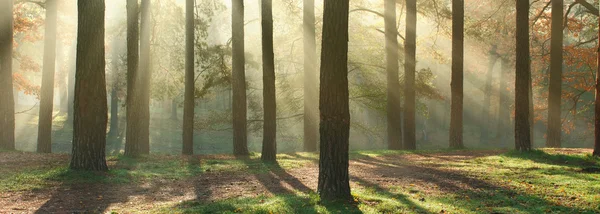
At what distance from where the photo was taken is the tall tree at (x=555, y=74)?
21.2 meters

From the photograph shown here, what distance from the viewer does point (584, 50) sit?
25.7m

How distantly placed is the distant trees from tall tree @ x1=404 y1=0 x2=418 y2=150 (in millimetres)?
544

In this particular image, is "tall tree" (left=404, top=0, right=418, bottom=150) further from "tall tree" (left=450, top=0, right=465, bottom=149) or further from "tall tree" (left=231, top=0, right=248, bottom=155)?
"tall tree" (left=231, top=0, right=248, bottom=155)

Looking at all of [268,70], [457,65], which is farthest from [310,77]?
[268,70]

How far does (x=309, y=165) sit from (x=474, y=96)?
143ft

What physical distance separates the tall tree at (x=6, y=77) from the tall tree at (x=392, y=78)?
14.8m

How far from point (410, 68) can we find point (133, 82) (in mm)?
11223

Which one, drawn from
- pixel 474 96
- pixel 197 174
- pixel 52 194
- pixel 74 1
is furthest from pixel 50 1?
pixel 474 96

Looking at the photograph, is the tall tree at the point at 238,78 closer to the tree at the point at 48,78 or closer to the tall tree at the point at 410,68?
the tall tree at the point at 410,68

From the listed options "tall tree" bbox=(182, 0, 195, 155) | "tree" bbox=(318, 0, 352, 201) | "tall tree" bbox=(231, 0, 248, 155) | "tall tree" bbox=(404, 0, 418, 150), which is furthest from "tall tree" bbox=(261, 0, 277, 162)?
"tall tree" bbox=(404, 0, 418, 150)

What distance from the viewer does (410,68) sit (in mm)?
21953

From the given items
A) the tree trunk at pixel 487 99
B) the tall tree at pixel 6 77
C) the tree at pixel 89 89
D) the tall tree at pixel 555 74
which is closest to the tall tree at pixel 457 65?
the tall tree at pixel 555 74

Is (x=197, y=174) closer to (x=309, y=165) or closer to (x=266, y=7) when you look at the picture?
(x=309, y=165)

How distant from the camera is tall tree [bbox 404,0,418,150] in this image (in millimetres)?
21484
